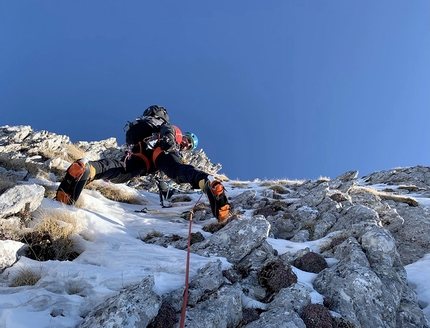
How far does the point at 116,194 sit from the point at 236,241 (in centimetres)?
633

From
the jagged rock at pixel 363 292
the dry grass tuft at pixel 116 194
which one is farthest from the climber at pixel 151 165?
the jagged rock at pixel 363 292

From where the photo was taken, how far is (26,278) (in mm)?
3840

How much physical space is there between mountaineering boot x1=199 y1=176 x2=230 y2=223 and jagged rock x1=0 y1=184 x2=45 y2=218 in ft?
10.9

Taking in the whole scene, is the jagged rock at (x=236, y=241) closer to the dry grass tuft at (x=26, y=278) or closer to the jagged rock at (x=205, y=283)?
the jagged rock at (x=205, y=283)

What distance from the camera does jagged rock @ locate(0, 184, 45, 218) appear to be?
515cm

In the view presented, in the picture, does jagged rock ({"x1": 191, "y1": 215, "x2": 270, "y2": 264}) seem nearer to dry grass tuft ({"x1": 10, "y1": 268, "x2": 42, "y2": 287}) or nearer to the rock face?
the rock face

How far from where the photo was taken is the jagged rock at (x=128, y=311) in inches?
109

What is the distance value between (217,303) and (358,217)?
5739 millimetres

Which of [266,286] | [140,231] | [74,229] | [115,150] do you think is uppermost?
[115,150]

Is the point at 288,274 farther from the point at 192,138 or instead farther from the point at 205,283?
the point at 192,138

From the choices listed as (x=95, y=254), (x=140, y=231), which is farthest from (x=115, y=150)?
(x=95, y=254)

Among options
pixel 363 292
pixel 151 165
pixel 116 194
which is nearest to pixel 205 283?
pixel 363 292

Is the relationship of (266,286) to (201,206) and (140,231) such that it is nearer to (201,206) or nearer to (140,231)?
(140,231)

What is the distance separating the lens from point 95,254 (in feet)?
16.1
